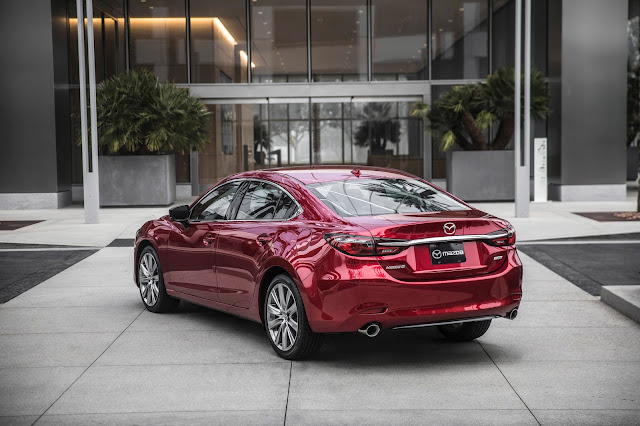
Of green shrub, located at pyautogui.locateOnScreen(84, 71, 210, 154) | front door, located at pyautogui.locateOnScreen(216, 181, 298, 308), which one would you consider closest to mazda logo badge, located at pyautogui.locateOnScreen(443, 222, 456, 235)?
front door, located at pyautogui.locateOnScreen(216, 181, 298, 308)

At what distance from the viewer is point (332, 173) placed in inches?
294

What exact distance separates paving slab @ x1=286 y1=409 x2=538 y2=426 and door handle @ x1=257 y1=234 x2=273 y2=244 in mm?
1806

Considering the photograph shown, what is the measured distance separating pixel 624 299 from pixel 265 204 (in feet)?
12.3

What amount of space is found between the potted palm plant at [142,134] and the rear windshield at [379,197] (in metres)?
15.2

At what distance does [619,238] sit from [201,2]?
16201 millimetres

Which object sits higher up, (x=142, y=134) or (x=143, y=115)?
(x=143, y=115)

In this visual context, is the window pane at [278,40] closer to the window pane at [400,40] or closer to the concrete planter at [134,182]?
the window pane at [400,40]

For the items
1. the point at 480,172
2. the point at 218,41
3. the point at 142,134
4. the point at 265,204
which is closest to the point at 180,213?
the point at 265,204

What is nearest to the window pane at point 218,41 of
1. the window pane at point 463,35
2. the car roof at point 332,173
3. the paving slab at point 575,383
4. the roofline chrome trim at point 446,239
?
the window pane at point 463,35

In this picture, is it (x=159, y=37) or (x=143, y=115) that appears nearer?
(x=143, y=115)

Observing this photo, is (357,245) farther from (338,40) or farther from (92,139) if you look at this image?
(338,40)

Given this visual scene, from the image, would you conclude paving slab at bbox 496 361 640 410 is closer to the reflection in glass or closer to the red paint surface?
the red paint surface

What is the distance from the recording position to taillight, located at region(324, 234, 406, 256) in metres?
6.21
